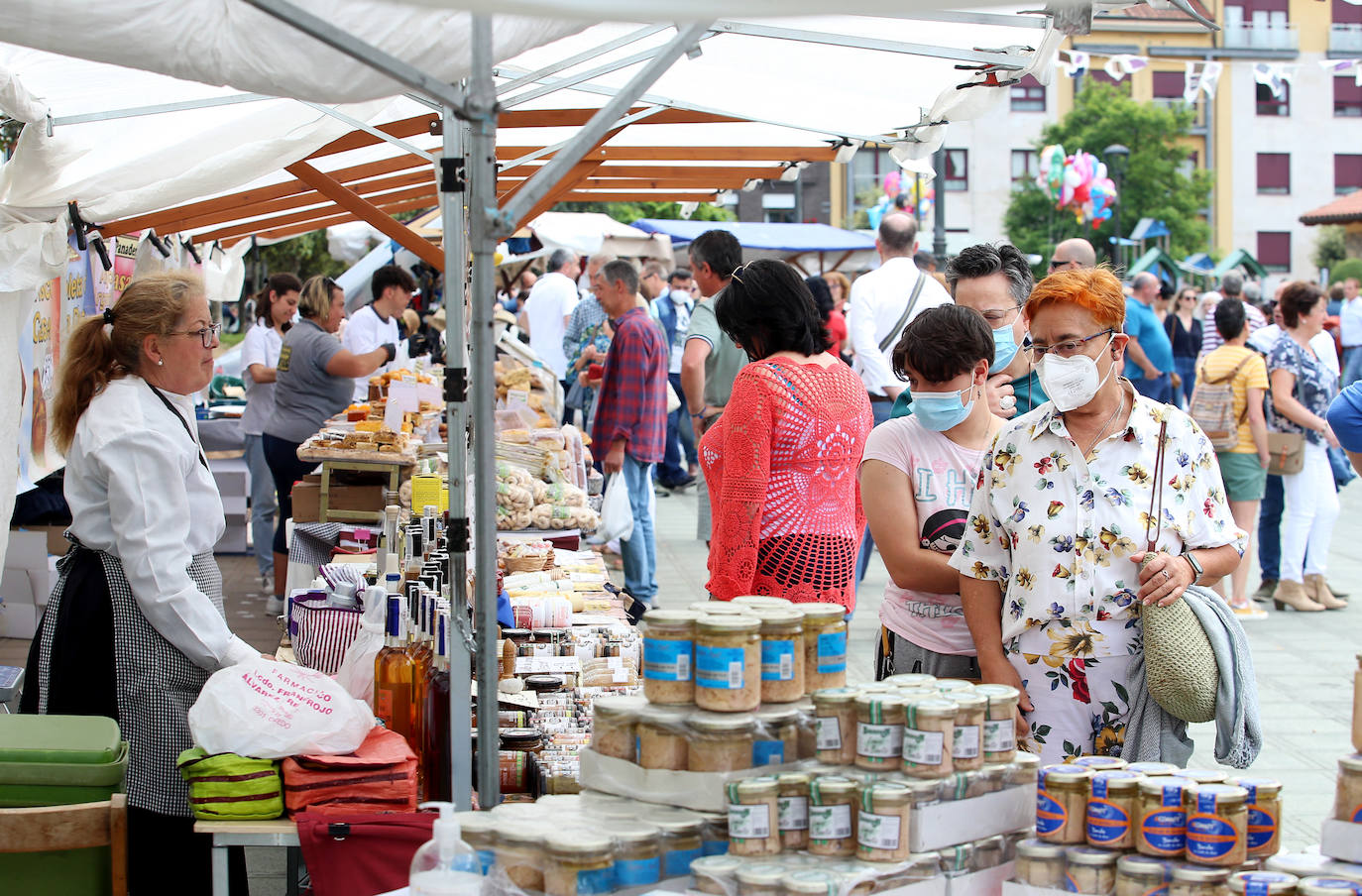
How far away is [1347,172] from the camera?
2346 inches

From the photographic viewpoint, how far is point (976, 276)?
4.32 meters

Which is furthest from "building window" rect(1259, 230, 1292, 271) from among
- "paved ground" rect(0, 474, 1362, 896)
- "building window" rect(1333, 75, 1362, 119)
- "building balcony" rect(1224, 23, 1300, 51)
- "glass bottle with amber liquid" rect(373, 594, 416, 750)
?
"glass bottle with amber liquid" rect(373, 594, 416, 750)

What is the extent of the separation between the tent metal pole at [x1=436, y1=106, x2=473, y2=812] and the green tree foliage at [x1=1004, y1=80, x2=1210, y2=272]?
51.5 meters

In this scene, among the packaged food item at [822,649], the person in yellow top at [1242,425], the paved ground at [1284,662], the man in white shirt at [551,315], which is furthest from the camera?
the man in white shirt at [551,315]

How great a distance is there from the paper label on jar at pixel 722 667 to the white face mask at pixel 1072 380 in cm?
120

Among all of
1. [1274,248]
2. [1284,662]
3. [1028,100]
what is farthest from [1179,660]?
[1274,248]

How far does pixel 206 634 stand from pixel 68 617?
1.31 ft

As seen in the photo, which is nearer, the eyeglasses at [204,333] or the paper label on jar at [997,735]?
the paper label on jar at [997,735]

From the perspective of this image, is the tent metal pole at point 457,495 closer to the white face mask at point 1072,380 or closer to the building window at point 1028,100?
the white face mask at point 1072,380

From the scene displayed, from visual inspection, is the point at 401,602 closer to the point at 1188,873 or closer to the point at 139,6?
the point at 139,6

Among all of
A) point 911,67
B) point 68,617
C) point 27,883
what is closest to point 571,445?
point 911,67

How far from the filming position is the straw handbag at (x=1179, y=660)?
3031 millimetres

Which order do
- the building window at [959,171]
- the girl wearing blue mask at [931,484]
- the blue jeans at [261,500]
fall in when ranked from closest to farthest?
the girl wearing blue mask at [931,484] < the blue jeans at [261,500] < the building window at [959,171]

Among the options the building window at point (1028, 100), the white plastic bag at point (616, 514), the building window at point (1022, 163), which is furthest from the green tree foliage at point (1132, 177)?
the white plastic bag at point (616, 514)
